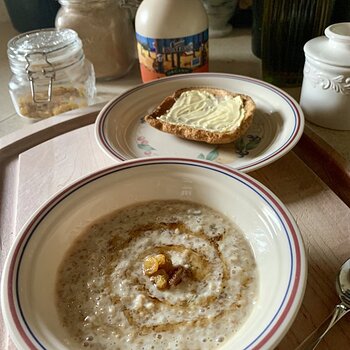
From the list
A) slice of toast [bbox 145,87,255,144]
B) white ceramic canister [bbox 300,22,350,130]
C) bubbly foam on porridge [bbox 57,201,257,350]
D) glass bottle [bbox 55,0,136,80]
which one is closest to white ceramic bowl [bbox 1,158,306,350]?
bubbly foam on porridge [bbox 57,201,257,350]

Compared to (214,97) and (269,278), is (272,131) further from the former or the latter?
(269,278)

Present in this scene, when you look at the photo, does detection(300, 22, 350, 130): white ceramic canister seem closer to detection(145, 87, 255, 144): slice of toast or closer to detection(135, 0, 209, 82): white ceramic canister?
detection(145, 87, 255, 144): slice of toast

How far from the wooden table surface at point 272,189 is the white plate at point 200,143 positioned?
4 cm

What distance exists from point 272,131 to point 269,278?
1.29 feet

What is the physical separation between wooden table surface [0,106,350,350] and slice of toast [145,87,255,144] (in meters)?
0.08

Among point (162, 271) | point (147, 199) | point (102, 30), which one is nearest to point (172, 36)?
point (102, 30)

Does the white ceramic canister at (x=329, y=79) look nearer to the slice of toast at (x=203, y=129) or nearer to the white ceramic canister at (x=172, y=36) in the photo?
the slice of toast at (x=203, y=129)

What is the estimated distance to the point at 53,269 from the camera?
1.88 feet

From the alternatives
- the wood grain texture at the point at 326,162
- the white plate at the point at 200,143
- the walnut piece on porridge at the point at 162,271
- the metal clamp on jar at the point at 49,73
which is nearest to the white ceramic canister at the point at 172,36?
the white plate at the point at 200,143

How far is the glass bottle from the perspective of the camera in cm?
106

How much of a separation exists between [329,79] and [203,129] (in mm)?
251

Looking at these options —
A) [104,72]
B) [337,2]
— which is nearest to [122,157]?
[104,72]

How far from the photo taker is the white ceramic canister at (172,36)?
36.5 inches

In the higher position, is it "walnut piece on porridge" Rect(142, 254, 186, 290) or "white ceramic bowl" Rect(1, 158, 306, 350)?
"white ceramic bowl" Rect(1, 158, 306, 350)
